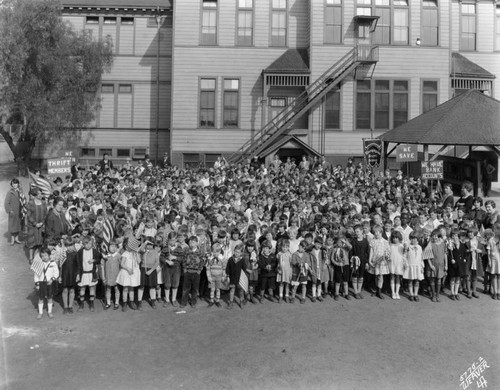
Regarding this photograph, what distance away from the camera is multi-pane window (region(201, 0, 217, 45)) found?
3145cm

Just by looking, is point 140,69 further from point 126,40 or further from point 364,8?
point 364,8

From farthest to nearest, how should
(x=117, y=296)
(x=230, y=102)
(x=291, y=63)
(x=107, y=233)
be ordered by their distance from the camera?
1. (x=230, y=102)
2. (x=291, y=63)
3. (x=107, y=233)
4. (x=117, y=296)

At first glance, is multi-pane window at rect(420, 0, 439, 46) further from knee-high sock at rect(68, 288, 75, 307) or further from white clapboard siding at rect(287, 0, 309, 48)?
knee-high sock at rect(68, 288, 75, 307)

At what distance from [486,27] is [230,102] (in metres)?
17.0

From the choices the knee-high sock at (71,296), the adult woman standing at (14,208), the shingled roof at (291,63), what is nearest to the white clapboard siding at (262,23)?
the shingled roof at (291,63)

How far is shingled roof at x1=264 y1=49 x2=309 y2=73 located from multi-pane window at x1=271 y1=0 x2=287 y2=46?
90cm

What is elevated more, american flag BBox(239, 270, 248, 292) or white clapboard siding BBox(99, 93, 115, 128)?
white clapboard siding BBox(99, 93, 115, 128)

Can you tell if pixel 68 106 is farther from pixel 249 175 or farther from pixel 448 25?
pixel 448 25

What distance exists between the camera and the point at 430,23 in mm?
31297

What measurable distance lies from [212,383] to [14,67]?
81.9ft

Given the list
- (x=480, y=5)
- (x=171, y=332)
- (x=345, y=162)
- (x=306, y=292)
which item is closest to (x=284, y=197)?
(x=306, y=292)

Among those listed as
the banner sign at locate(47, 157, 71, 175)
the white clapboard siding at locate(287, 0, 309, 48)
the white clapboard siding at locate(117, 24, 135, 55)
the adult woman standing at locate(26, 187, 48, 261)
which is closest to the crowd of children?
the adult woman standing at locate(26, 187, 48, 261)

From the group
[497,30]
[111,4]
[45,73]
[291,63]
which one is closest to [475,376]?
[291,63]

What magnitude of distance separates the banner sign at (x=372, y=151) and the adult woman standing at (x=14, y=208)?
15.0 m
